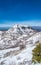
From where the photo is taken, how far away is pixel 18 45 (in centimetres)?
4266

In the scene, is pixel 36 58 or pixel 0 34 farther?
pixel 0 34

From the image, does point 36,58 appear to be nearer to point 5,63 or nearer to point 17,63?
A: point 17,63

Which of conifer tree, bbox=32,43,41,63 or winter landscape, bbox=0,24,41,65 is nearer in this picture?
conifer tree, bbox=32,43,41,63

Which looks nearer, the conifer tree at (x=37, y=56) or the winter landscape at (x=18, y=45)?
the conifer tree at (x=37, y=56)

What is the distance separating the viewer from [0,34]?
54.1 metres

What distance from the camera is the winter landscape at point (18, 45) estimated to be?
26681 millimetres

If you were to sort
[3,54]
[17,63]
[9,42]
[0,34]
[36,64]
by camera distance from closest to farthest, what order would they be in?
1. [36,64]
2. [17,63]
3. [3,54]
4. [9,42]
5. [0,34]

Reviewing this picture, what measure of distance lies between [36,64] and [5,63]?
5.95 metres

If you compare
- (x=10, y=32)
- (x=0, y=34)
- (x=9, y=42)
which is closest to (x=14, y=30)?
(x=10, y=32)

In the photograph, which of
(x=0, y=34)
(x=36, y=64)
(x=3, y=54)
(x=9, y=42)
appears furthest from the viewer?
(x=0, y=34)

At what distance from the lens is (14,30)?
186 ft

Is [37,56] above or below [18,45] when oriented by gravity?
below

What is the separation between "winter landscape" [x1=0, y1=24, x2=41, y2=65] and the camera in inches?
1050

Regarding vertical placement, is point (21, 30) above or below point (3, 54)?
above
